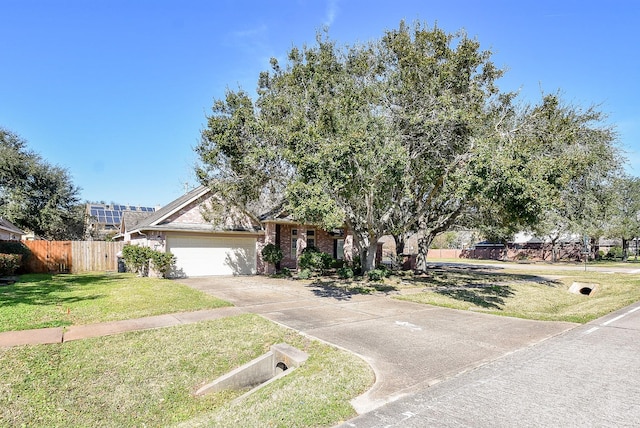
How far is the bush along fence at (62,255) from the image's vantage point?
59.6ft

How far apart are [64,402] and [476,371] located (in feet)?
20.1

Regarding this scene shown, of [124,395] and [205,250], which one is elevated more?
[205,250]

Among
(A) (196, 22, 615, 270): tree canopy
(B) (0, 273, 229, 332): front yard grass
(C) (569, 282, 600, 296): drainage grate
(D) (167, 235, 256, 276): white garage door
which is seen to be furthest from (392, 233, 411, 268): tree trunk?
(B) (0, 273, 229, 332): front yard grass

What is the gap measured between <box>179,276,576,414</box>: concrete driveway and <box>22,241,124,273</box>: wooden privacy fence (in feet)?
37.9

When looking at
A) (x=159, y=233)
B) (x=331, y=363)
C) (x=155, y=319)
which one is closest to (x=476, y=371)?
(x=331, y=363)

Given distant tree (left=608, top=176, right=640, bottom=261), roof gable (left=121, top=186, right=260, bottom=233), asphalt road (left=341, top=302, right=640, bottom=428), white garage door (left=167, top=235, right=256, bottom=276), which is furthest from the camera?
distant tree (left=608, top=176, right=640, bottom=261)

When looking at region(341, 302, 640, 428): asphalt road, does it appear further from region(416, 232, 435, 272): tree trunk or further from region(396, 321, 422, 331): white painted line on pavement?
region(416, 232, 435, 272): tree trunk

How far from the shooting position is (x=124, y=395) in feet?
18.2

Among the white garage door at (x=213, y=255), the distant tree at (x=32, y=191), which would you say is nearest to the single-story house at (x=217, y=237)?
the white garage door at (x=213, y=255)

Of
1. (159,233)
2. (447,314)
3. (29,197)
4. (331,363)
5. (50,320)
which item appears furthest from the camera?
(29,197)

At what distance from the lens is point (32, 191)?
95.4 ft

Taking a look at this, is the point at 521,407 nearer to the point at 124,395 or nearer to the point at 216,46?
the point at 124,395

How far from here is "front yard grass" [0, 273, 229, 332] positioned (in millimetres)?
8523

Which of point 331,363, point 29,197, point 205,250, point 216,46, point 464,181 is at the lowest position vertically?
A: point 331,363
